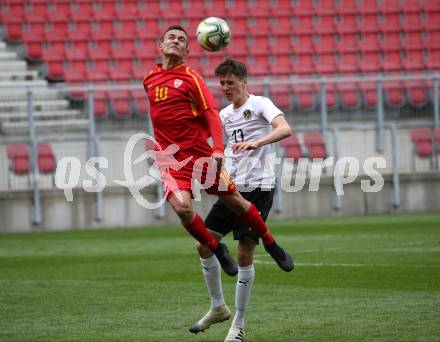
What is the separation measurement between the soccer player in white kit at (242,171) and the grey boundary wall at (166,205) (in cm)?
1087

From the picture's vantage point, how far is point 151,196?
63.2ft

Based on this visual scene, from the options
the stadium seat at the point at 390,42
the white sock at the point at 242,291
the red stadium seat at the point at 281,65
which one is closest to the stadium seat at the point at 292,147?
the red stadium seat at the point at 281,65

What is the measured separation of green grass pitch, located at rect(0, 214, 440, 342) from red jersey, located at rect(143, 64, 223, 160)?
142cm

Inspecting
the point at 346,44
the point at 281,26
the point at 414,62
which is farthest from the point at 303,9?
the point at 414,62

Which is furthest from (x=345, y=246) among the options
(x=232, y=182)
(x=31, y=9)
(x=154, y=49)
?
(x=31, y=9)

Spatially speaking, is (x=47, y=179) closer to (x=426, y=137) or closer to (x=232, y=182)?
(x=426, y=137)

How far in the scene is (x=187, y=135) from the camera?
795 centimetres

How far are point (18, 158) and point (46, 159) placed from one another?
0.51m

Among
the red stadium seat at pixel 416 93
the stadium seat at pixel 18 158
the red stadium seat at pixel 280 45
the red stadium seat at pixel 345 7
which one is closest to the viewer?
the stadium seat at pixel 18 158

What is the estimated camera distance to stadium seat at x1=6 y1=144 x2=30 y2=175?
61.0 ft

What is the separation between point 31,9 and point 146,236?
8.26m

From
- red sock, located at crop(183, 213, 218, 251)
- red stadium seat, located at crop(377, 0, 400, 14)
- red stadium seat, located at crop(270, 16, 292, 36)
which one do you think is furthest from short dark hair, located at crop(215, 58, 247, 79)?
red stadium seat, located at crop(377, 0, 400, 14)

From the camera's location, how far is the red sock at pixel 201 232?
779 centimetres

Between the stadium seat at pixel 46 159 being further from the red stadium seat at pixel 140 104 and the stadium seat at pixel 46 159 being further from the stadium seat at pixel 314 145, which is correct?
the stadium seat at pixel 314 145
